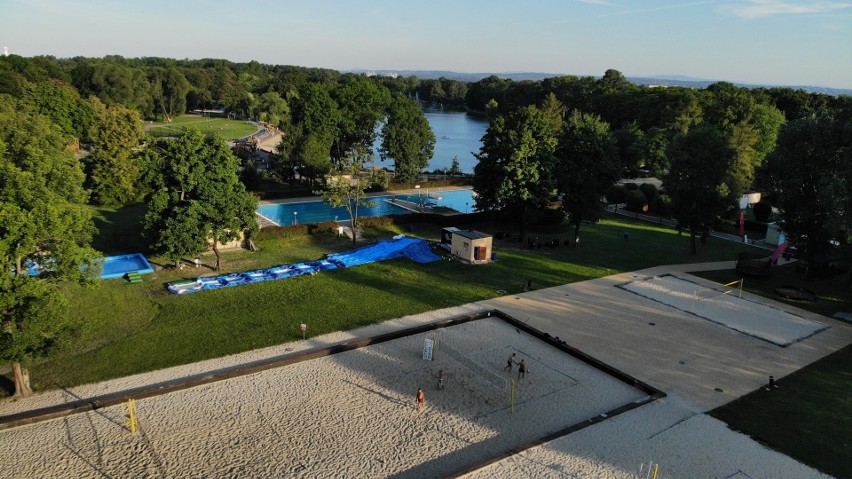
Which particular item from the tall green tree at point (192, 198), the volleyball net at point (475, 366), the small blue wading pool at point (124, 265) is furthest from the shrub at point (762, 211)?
the small blue wading pool at point (124, 265)

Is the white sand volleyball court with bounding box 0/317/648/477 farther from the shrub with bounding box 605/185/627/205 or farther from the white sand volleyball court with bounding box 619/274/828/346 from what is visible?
the shrub with bounding box 605/185/627/205

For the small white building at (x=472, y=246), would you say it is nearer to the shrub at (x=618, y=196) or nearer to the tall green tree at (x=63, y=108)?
the shrub at (x=618, y=196)

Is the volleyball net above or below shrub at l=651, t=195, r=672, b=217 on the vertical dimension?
below

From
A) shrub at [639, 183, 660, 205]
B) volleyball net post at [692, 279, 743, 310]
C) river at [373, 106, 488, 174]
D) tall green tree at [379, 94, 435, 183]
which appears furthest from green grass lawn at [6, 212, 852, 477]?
river at [373, 106, 488, 174]

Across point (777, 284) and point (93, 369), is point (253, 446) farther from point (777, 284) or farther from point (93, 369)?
point (777, 284)

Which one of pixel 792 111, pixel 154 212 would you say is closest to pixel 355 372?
pixel 154 212

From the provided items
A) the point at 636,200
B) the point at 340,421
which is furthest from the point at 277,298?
the point at 636,200
